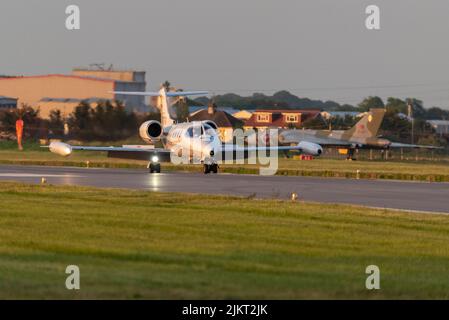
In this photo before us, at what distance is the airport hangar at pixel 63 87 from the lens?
100 meters

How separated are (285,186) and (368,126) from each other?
1987 inches

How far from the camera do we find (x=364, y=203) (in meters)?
29.7

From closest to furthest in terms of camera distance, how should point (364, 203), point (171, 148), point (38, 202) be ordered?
point (38, 202)
point (364, 203)
point (171, 148)

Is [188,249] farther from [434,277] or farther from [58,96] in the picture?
[58,96]

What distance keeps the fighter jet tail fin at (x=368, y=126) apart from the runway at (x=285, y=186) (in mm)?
42340

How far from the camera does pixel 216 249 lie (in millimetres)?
17266

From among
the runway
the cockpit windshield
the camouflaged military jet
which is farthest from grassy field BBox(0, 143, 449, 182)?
the camouflaged military jet

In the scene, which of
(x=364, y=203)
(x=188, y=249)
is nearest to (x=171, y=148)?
(x=364, y=203)

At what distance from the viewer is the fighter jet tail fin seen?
86.9 meters

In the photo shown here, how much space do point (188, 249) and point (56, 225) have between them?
167 inches

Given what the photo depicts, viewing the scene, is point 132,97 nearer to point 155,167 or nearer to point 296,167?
point 296,167

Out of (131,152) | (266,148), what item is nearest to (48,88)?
(131,152)

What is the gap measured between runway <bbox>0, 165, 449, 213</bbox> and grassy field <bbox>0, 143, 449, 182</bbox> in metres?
3.80
